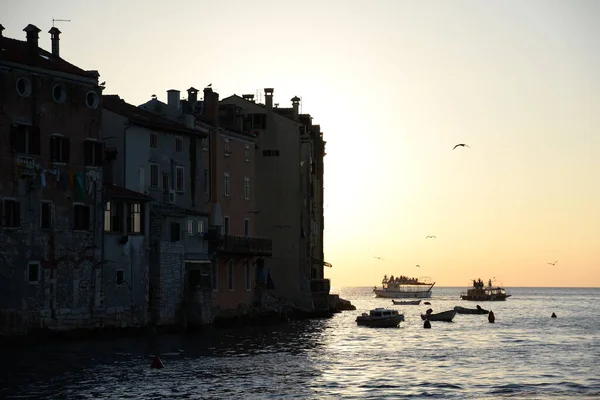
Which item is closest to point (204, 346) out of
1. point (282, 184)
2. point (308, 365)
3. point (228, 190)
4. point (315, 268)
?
point (308, 365)

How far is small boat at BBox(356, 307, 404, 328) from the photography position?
114125 millimetres

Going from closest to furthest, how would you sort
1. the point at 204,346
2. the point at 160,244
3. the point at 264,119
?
the point at 204,346 → the point at 160,244 → the point at 264,119

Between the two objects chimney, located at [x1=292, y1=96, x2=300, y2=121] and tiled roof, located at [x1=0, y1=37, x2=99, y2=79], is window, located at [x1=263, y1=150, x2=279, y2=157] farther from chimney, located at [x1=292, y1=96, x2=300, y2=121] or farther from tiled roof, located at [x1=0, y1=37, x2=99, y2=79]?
tiled roof, located at [x1=0, y1=37, x2=99, y2=79]

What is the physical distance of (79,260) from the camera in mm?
72500

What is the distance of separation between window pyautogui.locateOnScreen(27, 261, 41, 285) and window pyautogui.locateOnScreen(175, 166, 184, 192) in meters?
21.7

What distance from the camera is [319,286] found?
124500 mm

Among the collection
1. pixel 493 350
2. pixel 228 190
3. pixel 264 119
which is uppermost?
pixel 264 119

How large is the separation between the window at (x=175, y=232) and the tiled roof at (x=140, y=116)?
27.4ft

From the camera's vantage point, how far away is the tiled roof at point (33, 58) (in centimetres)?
6869

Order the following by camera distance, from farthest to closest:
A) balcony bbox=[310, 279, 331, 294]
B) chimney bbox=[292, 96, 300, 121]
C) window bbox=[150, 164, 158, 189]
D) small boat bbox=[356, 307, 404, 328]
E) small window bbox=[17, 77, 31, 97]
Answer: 1. balcony bbox=[310, 279, 331, 294]
2. chimney bbox=[292, 96, 300, 121]
3. small boat bbox=[356, 307, 404, 328]
4. window bbox=[150, 164, 158, 189]
5. small window bbox=[17, 77, 31, 97]

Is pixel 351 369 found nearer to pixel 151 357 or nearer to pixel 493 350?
pixel 151 357

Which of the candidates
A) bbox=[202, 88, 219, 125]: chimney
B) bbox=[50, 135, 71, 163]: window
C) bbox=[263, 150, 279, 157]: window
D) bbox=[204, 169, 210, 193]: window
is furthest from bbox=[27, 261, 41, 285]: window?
bbox=[263, 150, 279, 157]: window

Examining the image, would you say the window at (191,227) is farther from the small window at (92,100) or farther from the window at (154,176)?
the small window at (92,100)

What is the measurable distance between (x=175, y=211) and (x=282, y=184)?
103 ft
